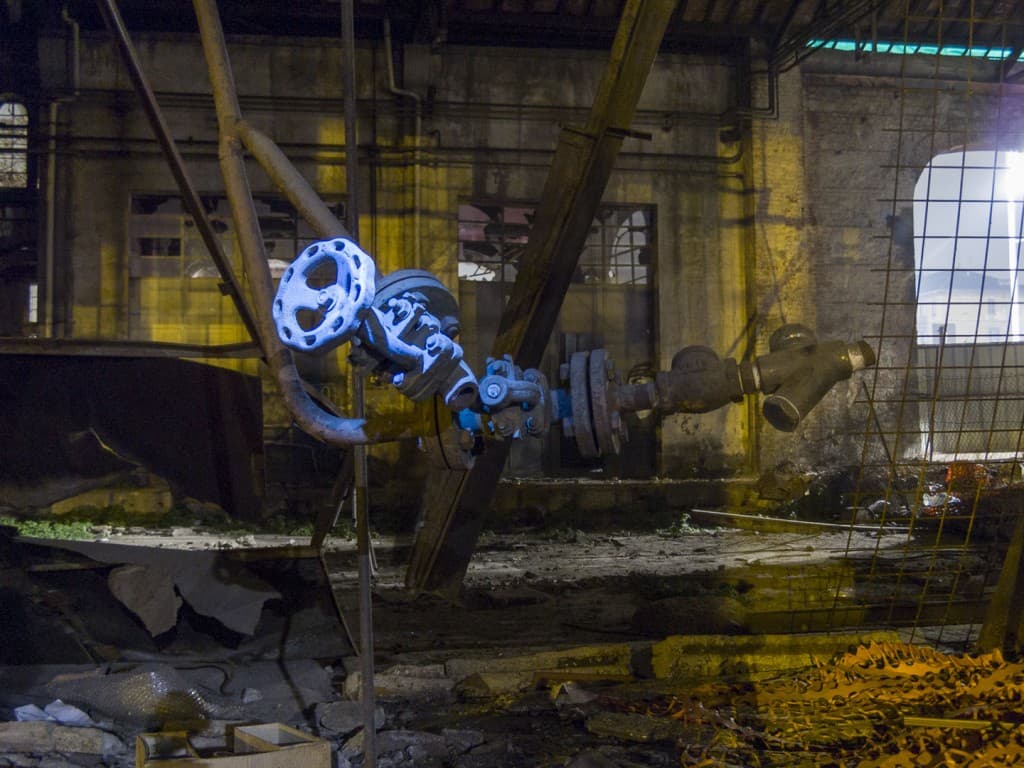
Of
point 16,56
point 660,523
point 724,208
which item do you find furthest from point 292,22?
point 660,523

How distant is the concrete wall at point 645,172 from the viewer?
1088 cm

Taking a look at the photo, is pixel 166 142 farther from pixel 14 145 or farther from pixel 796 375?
pixel 14 145

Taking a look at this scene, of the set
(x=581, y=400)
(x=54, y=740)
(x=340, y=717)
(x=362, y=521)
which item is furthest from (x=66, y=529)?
(x=581, y=400)

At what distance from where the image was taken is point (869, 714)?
379 centimetres

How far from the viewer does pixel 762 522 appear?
1069cm

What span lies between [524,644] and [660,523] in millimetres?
5849

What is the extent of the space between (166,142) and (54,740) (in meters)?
2.57

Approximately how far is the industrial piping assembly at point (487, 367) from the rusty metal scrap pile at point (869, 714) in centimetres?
132

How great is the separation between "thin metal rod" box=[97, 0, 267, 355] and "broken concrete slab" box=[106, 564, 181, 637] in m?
1.39

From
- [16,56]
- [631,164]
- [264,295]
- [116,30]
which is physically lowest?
[264,295]

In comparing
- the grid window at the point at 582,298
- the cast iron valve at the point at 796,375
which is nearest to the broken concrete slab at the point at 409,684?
the cast iron valve at the point at 796,375

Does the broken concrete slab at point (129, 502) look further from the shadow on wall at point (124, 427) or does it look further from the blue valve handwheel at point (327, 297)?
the blue valve handwheel at point (327, 297)

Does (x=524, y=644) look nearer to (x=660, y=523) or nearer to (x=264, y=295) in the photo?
(x=264, y=295)

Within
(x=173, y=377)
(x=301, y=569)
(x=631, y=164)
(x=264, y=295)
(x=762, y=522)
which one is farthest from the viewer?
(x=631, y=164)
